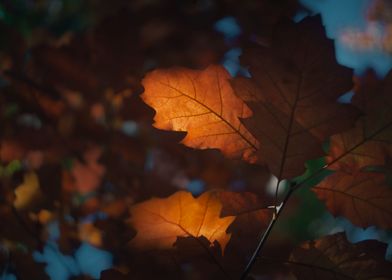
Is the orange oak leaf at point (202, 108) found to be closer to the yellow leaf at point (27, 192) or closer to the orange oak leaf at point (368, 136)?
the orange oak leaf at point (368, 136)

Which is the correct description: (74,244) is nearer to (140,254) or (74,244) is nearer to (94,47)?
(140,254)

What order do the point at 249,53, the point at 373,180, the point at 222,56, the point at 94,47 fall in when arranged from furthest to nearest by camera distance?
the point at 222,56 < the point at 94,47 < the point at 373,180 < the point at 249,53

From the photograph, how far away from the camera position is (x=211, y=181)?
183 centimetres

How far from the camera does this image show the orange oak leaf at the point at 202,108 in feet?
2.05

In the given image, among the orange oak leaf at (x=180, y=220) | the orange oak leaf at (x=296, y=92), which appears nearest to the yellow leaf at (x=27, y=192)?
the orange oak leaf at (x=180, y=220)

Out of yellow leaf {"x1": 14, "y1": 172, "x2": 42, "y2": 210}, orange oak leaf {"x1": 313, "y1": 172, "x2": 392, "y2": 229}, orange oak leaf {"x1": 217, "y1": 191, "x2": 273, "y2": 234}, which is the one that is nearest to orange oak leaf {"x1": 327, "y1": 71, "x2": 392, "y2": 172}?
orange oak leaf {"x1": 313, "y1": 172, "x2": 392, "y2": 229}

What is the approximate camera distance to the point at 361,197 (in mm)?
697

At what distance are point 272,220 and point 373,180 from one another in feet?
0.71

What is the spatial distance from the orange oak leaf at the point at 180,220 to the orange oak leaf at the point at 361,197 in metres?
0.21

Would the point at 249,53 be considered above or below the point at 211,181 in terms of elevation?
above

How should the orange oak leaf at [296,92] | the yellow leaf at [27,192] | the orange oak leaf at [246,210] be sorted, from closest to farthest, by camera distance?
1. the orange oak leaf at [296,92]
2. the orange oak leaf at [246,210]
3. the yellow leaf at [27,192]

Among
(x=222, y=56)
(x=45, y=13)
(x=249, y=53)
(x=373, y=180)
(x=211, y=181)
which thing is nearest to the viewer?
(x=249, y=53)

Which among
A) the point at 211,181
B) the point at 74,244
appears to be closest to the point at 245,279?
the point at 74,244

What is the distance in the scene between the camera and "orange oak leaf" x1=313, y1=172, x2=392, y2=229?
686 mm
